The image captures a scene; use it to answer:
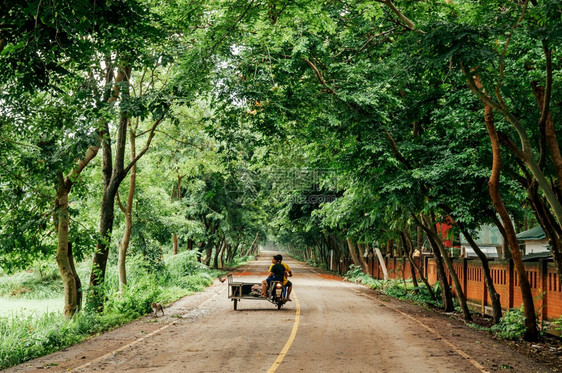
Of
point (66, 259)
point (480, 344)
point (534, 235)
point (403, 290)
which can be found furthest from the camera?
point (403, 290)

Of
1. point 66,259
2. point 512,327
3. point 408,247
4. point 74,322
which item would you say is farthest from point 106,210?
point 408,247

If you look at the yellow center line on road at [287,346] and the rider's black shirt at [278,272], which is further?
the rider's black shirt at [278,272]

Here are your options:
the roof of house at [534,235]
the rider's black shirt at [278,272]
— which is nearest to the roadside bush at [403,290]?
the roof of house at [534,235]

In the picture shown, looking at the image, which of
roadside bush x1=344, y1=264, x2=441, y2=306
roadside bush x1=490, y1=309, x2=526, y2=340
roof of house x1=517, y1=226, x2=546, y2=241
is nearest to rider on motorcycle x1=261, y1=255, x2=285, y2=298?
roadside bush x1=490, y1=309, x2=526, y2=340

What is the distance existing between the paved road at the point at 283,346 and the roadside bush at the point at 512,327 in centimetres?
71

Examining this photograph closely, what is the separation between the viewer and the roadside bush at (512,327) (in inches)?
504

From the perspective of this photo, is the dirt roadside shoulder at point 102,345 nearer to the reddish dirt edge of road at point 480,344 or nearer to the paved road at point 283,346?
the paved road at point 283,346

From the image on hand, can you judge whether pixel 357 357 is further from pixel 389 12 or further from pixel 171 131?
pixel 171 131

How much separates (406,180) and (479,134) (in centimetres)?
221

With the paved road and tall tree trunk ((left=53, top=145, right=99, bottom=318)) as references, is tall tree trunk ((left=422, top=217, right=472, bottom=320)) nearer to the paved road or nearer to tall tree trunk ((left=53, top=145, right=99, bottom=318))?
the paved road

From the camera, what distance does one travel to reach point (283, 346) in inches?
421

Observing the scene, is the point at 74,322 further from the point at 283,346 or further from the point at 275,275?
the point at 275,275

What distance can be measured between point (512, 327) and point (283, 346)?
19.6ft

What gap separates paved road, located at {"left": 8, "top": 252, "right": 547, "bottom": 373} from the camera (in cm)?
888
